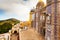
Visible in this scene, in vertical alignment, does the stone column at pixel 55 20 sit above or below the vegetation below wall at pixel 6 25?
above

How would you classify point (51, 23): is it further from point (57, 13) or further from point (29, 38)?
point (29, 38)

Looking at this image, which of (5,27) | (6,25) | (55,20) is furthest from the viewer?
(5,27)

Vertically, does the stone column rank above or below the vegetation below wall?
above

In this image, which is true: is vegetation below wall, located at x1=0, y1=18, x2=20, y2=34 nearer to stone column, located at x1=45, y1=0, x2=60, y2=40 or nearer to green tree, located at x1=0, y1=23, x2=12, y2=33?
green tree, located at x1=0, y1=23, x2=12, y2=33

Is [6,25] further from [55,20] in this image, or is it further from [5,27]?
[55,20]

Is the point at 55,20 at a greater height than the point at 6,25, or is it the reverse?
the point at 55,20

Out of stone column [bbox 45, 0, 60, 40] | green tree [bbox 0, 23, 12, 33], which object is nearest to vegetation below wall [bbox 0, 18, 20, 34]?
green tree [bbox 0, 23, 12, 33]

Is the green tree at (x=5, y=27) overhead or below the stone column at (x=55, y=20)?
below

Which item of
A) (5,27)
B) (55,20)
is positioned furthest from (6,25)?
(55,20)

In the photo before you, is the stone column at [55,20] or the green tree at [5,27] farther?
the green tree at [5,27]

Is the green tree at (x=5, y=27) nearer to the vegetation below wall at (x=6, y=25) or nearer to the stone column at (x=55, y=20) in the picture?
the vegetation below wall at (x=6, y=25)

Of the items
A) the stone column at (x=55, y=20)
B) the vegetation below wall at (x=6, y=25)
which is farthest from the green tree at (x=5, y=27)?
the stone column at (x=55, y=20)

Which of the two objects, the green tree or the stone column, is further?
the green tree

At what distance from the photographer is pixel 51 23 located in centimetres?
301
